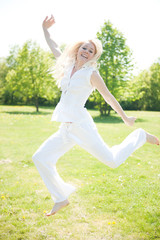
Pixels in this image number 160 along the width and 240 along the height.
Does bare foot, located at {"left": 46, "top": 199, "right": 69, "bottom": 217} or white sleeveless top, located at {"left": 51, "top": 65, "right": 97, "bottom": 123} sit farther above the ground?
white sleeveless top, located at {"left": 51, "top": 65, "right": 97, "bottom": 123}

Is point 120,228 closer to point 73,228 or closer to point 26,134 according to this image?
point 73,228

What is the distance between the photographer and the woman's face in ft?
12.3

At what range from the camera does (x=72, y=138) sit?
3.53 meters

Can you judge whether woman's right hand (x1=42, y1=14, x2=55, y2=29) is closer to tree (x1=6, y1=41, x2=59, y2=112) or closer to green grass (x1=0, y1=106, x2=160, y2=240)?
green grass (x1=0, y1=106, x2=160, y2=240)

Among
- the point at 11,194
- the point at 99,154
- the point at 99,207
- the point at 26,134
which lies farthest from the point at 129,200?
the point at 26,134

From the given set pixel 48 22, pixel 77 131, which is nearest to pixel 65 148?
pixel 77 131

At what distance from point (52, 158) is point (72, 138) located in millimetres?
434

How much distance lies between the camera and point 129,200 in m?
4.80

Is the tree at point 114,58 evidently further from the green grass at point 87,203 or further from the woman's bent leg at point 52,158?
the woman's bent leg at point 52,158

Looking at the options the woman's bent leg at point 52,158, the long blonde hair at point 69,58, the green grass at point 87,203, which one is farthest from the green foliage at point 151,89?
the woman's bent leg at point 52,158

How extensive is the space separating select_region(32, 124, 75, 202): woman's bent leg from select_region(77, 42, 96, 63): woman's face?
3.80ft

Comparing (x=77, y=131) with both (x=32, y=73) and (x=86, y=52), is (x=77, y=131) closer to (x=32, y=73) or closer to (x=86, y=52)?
(x=86, y=52)

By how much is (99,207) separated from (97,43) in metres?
3.11

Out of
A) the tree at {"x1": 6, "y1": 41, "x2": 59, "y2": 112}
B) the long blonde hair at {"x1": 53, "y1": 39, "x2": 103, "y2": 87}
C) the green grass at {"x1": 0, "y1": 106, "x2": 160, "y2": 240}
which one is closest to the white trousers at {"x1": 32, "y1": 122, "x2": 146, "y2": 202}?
the green grass at {"x1": 0, "y1": 106, "x2": 160, "y2": 240}
